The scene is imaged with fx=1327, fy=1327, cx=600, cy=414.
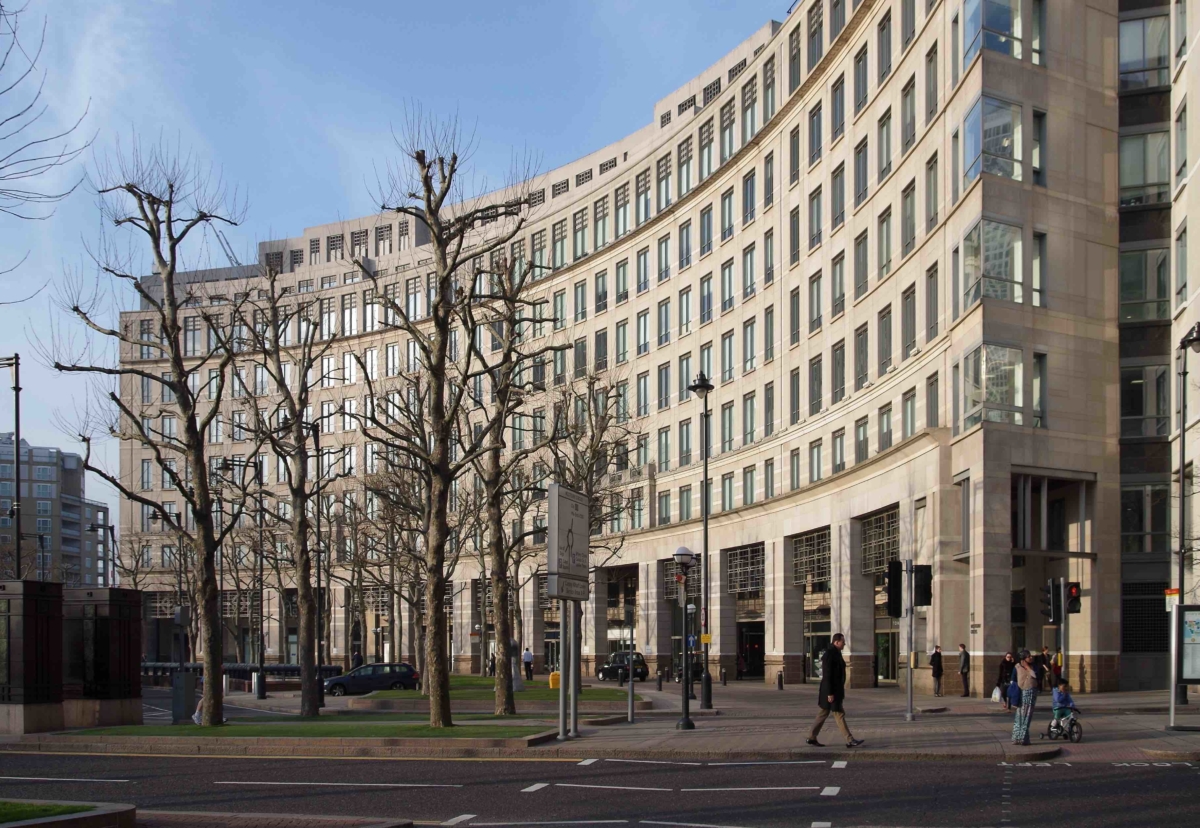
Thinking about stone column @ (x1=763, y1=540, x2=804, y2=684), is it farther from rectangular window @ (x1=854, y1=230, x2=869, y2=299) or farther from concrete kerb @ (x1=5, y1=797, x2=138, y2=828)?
concrete kerb @ (x1=5, y1=797, x2=138, y2=828)

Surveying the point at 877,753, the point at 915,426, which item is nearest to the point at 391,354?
the point at 915,426

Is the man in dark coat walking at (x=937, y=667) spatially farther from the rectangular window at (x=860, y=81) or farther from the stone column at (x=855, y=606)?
the rectangular window at (x=860, y=81)

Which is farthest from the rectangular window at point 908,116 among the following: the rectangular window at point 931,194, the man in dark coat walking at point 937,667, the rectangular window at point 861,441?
the man in dark coat walking at point 937,667

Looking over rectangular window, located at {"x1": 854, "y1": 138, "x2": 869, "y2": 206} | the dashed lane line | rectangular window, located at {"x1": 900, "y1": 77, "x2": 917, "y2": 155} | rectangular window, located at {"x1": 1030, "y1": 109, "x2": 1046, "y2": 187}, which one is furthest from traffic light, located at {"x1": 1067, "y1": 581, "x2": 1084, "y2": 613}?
rectangular window, located at {"x1": 854, "y1": 138, "x2": 869, "y2": 206}

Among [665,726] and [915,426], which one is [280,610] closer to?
[915,426]

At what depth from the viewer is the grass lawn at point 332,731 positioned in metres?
23.5

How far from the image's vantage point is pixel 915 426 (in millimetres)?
44125

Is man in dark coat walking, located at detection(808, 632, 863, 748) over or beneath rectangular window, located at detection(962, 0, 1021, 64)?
Answer: beneath

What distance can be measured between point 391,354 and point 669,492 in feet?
A: 107

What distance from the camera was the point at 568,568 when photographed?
942 inches

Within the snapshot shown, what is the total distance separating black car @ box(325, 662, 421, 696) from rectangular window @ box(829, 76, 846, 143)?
28.2 metres

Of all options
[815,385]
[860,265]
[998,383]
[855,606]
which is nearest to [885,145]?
[860,265]

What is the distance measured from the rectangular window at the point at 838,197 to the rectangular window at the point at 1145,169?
13285 millimetres

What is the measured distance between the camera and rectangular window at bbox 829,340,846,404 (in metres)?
52.3
